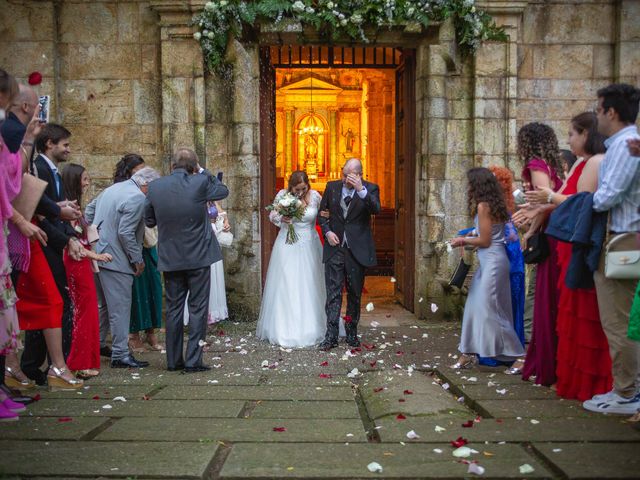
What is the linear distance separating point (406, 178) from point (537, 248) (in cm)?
448

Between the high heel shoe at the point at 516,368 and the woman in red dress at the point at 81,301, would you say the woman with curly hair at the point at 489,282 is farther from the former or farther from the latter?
the woman in red dress at the point at 81,301

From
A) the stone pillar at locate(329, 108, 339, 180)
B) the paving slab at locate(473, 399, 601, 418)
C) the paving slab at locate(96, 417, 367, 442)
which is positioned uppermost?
the stone pillar at locate(329, 108, 339, 180)

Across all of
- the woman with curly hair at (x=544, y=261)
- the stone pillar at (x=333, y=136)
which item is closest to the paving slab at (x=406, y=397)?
the woman with curly hair at (x=544, y=261)

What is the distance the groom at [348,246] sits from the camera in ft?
25.2

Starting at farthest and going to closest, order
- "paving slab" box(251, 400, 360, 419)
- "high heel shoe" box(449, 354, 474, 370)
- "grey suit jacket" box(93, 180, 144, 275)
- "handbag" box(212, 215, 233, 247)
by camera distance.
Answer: "handbag" box(212, 215, 233, 247) < "grey suit jacket" box(93, 180, 144, 275) < "high heel shoe" box(449, 354, 474, 370) < "paving slab" box(251, 400, 360, 419)

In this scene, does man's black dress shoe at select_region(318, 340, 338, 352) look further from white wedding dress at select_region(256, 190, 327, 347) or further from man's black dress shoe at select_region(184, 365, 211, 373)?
man's black dress shoe at select_region(184, 365, 211, 373)

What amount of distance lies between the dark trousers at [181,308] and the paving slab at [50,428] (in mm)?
1978

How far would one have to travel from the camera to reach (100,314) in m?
7.04

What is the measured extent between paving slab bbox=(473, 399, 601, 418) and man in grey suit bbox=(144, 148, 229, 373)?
8.99 feet

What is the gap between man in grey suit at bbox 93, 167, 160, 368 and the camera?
262 inches

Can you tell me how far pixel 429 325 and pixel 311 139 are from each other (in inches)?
515

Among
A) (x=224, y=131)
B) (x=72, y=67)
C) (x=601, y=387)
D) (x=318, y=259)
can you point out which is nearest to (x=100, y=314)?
(x=318, y=259)

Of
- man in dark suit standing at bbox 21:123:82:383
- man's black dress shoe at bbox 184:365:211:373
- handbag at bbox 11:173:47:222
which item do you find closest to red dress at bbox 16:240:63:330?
handbag at bbox 11:173:47:222

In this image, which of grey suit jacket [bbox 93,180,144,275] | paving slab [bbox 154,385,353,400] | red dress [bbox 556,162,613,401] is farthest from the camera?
grey suit jacket [bbox 93,180,144,275]
